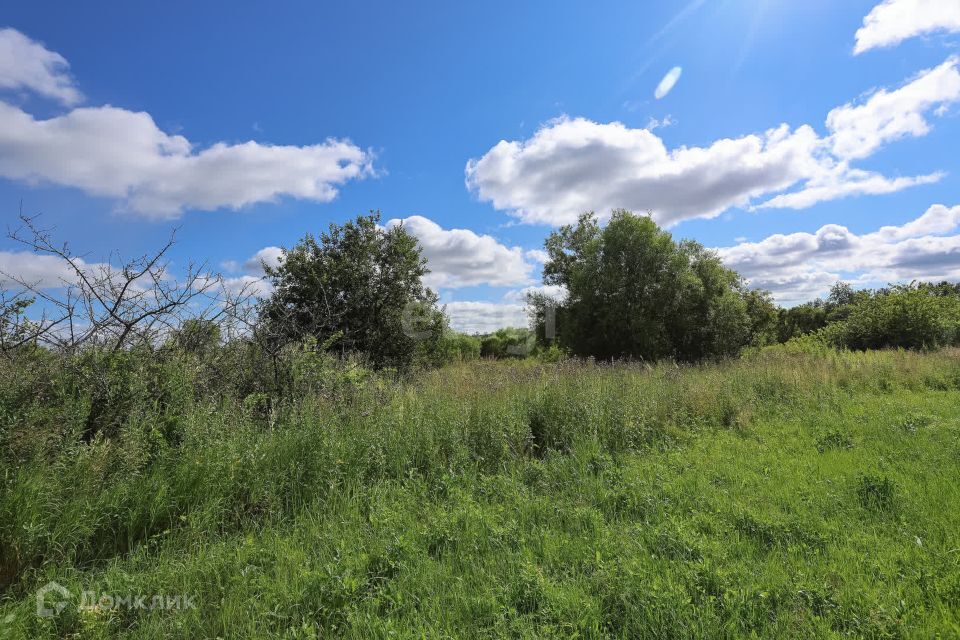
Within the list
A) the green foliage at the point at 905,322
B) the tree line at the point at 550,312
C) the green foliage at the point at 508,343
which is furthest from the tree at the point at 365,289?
the green foliage at the point at 905,322

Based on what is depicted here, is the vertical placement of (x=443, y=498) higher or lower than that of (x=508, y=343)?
lower

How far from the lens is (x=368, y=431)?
16.6ft

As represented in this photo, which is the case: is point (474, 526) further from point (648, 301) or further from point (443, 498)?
point (648, 301)

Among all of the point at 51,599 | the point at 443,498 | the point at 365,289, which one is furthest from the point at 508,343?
the point at 51,599

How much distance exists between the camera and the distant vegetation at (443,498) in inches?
105

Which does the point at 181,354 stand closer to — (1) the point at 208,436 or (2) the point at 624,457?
(1) the point at 208,436

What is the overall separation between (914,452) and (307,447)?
738 centimetres

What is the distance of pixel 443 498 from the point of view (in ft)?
14.3

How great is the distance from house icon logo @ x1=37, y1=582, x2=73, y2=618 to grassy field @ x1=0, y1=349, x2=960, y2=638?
4 centimetres

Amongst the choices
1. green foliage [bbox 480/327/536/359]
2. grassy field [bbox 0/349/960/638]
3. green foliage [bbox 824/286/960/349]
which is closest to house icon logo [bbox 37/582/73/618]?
grassy field [bbox 0/349/960/638]

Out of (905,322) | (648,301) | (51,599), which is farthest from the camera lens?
(905,322)

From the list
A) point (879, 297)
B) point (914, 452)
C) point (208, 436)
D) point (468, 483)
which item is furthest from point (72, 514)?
point (879, 297)

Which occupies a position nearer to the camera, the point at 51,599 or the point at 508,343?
the point at 51,599

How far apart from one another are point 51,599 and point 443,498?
289cm
